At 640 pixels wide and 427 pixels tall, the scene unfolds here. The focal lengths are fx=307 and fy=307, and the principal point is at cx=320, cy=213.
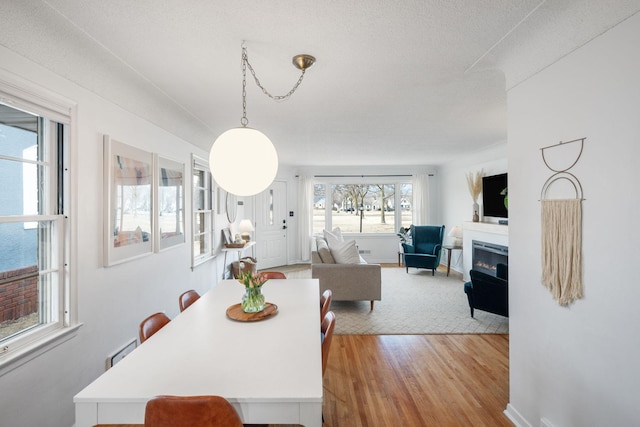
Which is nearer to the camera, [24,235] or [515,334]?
[24,235]

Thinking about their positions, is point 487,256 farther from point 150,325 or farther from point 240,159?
point 150,325

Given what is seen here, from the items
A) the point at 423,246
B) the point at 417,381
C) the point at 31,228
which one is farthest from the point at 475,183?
the point at 31,228

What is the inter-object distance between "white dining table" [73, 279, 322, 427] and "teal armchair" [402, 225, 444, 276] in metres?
4.68

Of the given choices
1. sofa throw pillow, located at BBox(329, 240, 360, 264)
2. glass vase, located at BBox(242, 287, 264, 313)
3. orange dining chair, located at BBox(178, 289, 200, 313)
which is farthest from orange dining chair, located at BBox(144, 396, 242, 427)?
sofa throw pillow, located at BBox(329, 240, 360, 264)

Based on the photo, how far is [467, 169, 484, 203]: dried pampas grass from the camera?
5.35 meters

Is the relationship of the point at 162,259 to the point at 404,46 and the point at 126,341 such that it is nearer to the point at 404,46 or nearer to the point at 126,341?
the point at 126,341

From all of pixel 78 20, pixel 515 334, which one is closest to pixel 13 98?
pixel 78 20

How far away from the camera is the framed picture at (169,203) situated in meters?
2.86

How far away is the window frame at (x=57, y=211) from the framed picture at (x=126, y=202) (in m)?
A: 0.30

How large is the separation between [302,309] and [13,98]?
1872 millimetres

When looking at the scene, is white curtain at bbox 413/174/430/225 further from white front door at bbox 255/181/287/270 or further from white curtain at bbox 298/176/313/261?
white front door at bbox 255/181/287/270

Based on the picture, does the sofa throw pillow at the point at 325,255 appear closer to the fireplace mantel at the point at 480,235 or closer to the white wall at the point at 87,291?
the white wall at the point at 87,291

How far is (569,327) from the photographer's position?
5.26ft

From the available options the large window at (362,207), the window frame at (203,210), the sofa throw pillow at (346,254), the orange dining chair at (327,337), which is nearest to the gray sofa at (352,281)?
the sofa throw pillow at (346,254)
